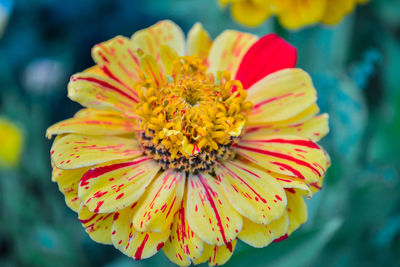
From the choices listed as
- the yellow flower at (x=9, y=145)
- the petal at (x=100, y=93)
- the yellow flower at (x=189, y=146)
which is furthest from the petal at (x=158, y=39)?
the yellow flower at (x=9, y=145)

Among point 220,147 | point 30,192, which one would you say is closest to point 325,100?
point 220,147

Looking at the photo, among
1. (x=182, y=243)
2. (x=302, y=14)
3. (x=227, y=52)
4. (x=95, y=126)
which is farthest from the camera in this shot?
(x=302, y=14)

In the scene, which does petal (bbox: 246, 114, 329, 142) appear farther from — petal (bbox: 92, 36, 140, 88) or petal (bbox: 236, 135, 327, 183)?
petal (bbox: 92, 36, 140, 88)

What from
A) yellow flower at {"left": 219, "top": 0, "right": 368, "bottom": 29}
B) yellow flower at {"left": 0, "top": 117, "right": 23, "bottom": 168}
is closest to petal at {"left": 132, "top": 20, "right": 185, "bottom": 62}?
yellow flower at {"left": 219, "top": 0, "right": 368, "bottom": 29}

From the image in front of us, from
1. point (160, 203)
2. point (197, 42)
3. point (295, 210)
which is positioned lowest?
point (295, 210)

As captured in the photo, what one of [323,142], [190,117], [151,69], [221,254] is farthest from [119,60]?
[323,142]

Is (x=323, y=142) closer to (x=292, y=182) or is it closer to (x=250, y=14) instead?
(x=250, y=14)

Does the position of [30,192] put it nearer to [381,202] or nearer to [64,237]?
[64,237]

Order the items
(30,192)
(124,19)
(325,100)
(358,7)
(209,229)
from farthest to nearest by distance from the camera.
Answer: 1. (124,19)
2. (358,7)
3. (30,192)
4. (325,100)
5. (209,229)
